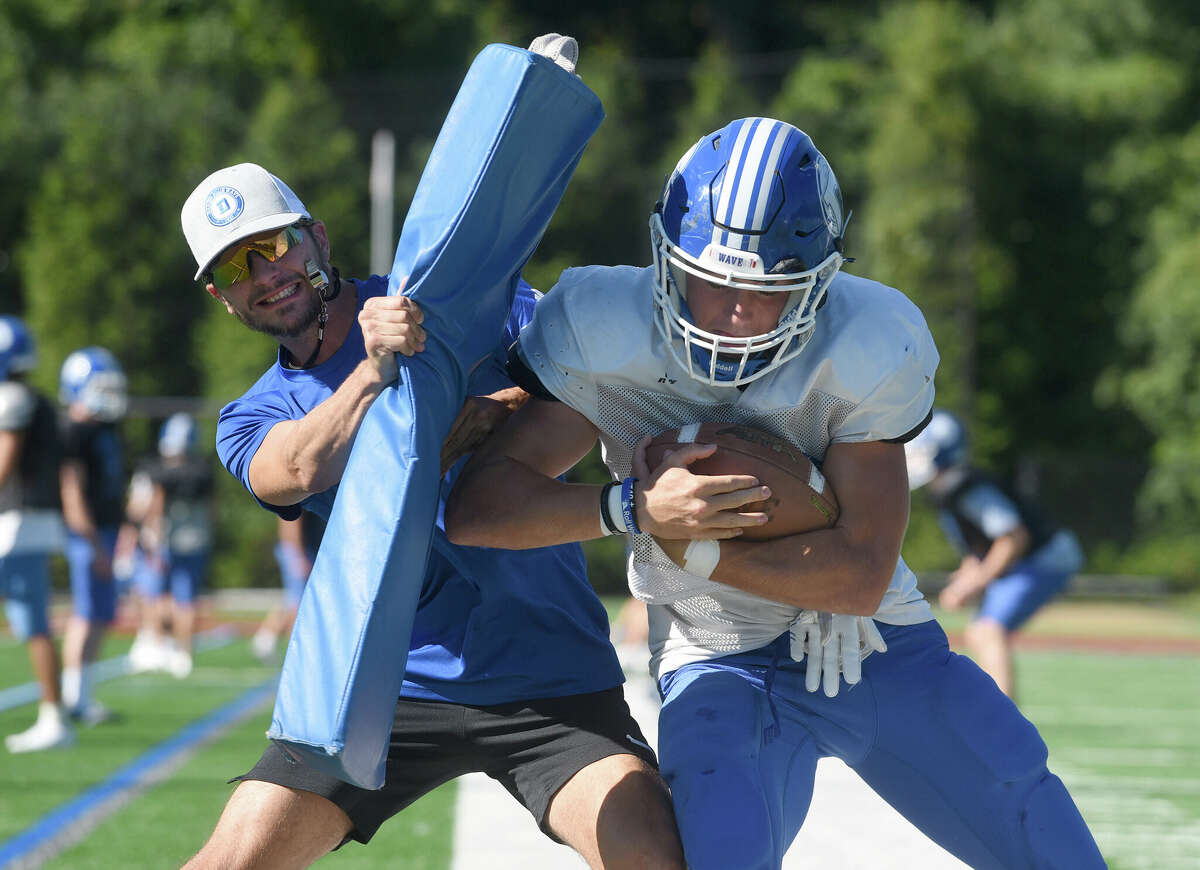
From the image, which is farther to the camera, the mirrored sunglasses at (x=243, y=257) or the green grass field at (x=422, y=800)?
the green grass field at (x=422, y=800)

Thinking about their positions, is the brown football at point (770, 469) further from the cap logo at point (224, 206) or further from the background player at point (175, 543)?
the background player at point (175, 543)

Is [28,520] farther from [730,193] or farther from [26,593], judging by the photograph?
[730,193]

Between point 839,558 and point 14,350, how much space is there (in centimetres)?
498

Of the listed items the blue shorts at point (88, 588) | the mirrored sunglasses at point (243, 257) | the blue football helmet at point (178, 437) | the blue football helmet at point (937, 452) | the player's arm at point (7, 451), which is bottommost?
the blue football helmet at point (178, 437)

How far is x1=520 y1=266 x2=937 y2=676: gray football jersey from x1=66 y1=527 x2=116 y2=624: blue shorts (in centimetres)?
526

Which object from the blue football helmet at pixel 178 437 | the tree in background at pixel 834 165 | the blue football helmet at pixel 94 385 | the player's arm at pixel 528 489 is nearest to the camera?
the player's arm at pixel 528 489

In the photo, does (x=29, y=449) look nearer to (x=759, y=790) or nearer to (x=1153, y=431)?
(x=759, y=790)

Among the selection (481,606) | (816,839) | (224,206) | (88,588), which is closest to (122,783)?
(88,588)

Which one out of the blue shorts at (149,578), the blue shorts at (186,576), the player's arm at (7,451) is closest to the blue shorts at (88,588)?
the player's arm at (7,451)

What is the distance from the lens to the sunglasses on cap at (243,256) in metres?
2.87

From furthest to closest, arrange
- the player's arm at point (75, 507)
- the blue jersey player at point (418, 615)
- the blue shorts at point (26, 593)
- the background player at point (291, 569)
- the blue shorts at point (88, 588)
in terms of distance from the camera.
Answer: the background player at point (291, 569)
the blue shorts at point (88, 588)
the player's arm at point (75, 507)
the blue shorts at point (26, 593)
the blue jersey player at point (418, 615)

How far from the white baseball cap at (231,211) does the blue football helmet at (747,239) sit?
2.57 feet

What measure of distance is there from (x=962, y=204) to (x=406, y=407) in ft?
61.1

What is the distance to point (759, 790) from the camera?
2.48 meters
